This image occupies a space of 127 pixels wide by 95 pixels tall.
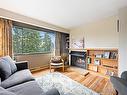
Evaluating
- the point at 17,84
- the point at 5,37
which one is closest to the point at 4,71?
the point at 17,84

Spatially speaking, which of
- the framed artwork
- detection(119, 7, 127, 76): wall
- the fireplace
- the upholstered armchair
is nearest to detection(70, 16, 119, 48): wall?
the framed artwork

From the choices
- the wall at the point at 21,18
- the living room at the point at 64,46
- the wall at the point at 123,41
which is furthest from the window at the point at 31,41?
the wall at the point at 123,41

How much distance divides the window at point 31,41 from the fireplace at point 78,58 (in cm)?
120

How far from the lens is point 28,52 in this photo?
4.35 m

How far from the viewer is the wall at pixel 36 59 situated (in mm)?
4124

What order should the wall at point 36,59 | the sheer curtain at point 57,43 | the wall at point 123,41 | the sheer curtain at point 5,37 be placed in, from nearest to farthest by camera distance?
1. the wall at point 123,41
2. the sheer curtain at point 5,37
3. the wall at point 36,59
4. the sheer curtain at point 57,43

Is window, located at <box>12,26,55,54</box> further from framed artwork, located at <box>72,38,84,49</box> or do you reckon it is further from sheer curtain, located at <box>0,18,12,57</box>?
framed artwork, located at <box>72,38,84,49</box>

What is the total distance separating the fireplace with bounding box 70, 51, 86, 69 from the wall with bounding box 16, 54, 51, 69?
1.33 m

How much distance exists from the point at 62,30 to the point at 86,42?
4.51 ft

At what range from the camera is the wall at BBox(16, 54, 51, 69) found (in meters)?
4.12

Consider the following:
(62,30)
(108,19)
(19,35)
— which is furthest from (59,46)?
(108,19)

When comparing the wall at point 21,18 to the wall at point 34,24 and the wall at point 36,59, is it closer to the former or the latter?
the wall at point 34,24

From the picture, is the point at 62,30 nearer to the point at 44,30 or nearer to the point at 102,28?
the point at 44,30

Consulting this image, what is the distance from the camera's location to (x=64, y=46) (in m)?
Answer: 5.94
